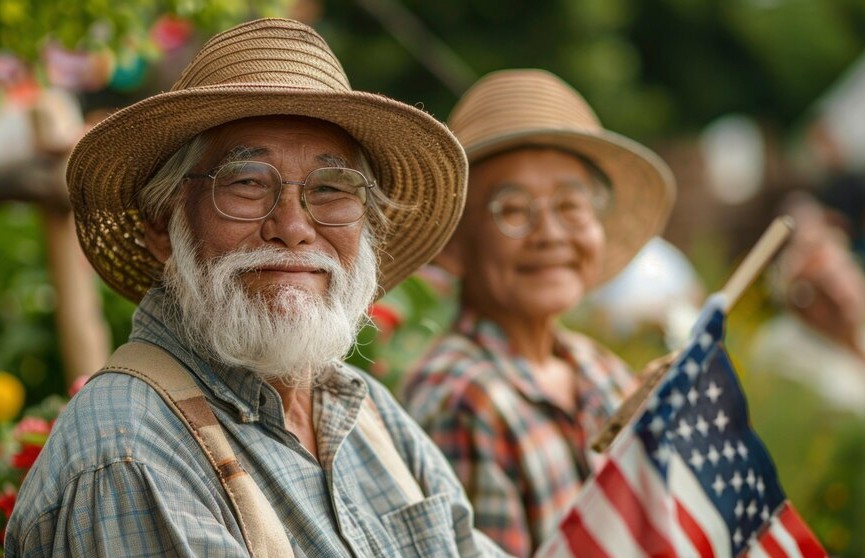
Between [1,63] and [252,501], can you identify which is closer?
[252,501]

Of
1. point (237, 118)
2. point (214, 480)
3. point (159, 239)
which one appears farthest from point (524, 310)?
point (214, 480)

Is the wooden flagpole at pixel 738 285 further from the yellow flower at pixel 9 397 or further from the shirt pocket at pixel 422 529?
the yellow flower at pixel 9 397

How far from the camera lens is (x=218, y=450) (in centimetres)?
256

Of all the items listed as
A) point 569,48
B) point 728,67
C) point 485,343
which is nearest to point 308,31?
point 485,343

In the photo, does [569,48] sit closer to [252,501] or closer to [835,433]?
[835,433]

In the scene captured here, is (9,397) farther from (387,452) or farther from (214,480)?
(214,480)

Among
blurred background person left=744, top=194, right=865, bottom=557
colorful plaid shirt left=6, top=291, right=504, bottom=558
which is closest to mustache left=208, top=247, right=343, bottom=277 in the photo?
colorful plaid shirt left=6, top=291, right=504, bottom=558

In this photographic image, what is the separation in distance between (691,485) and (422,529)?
0.85m

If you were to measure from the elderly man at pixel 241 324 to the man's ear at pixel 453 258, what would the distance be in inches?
53.4

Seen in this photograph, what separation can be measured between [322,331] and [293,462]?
0.29 meters

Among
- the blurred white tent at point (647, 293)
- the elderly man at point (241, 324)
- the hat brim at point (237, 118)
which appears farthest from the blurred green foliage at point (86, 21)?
the blurred white tent at point (647, 293)

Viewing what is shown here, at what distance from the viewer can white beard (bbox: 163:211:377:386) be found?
9.09ft

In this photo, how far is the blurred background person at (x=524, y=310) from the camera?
4.09m

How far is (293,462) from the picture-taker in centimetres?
277
